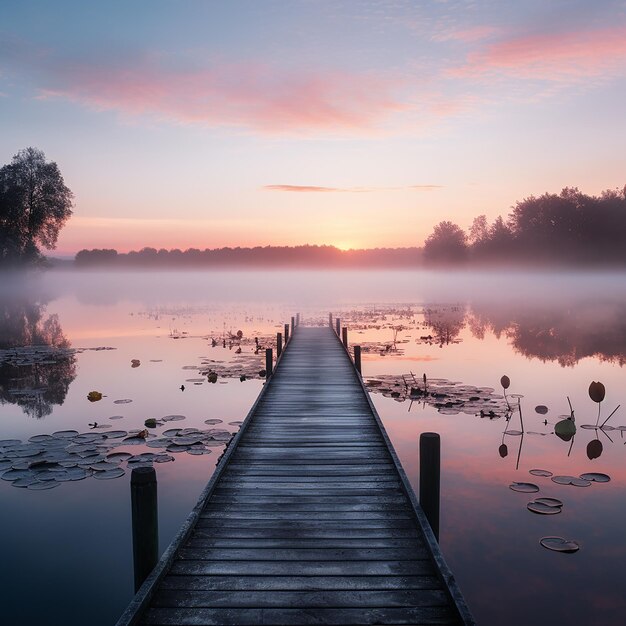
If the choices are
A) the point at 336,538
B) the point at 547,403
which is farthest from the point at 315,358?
the point at 336,538

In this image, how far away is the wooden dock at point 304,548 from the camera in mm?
4559

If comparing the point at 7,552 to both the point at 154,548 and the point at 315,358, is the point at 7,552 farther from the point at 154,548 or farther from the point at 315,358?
the point at 315,358

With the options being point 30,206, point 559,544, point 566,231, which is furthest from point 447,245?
point 559,544

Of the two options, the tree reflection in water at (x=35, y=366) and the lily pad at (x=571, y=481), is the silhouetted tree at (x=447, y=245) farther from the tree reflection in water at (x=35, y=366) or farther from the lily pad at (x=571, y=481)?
the lily pad at (x=571, y=481)

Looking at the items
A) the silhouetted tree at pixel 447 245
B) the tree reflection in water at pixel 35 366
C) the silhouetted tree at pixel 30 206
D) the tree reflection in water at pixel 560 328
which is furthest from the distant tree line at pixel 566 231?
the tree reflection in water at pixel 35 366

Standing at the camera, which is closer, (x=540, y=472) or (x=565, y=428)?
(x=540, y=472)

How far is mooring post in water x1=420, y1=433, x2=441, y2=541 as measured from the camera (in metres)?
6.30

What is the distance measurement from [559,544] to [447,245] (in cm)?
9981

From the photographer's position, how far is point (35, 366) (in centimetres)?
1945

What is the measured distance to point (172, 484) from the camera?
9.28 metres

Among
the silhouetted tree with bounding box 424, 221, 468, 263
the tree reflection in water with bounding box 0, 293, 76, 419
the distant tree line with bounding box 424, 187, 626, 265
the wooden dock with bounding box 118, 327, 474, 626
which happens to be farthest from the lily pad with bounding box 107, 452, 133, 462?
the silhouetted tree with bounding box 424, 221, 468, 263

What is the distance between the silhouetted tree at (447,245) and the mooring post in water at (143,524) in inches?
4021

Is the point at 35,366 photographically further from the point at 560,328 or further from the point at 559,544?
the point at 560,328

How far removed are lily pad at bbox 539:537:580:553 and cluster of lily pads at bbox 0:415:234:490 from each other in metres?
5.93
